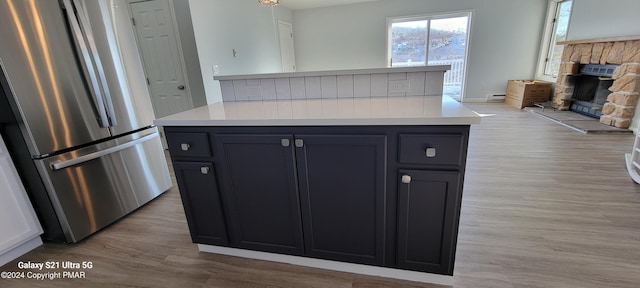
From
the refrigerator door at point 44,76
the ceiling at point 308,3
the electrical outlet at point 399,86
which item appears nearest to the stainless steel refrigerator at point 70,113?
the refrigerator door at point 44,76

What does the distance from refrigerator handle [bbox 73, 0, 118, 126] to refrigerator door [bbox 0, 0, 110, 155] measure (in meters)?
0.09

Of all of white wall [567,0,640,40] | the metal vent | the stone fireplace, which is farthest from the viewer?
the metal vent

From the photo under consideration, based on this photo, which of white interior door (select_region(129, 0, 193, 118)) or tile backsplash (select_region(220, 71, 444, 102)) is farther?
white interior door (select_region(129, 0, 193, 118))

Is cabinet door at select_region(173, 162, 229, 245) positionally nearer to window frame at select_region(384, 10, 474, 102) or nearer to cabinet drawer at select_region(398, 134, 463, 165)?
cabinet drawer at select_region(398, 134, 463, 165)

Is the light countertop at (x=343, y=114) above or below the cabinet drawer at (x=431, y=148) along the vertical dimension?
above

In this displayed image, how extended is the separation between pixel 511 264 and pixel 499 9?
6.13 meters

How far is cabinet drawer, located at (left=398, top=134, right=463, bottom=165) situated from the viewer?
3.65ft

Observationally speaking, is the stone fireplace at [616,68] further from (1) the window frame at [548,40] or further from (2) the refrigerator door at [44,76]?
(2) the refrigerator door at [44,76]

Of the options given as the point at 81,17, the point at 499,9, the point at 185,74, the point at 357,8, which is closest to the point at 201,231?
the point at 81,17

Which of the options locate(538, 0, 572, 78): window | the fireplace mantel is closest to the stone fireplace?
the fireplace mantel

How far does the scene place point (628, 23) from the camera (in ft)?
12.1

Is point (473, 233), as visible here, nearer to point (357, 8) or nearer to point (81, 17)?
point (81, 17)

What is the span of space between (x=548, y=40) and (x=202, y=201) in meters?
7.10

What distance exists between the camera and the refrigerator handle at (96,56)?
68.2 inches
